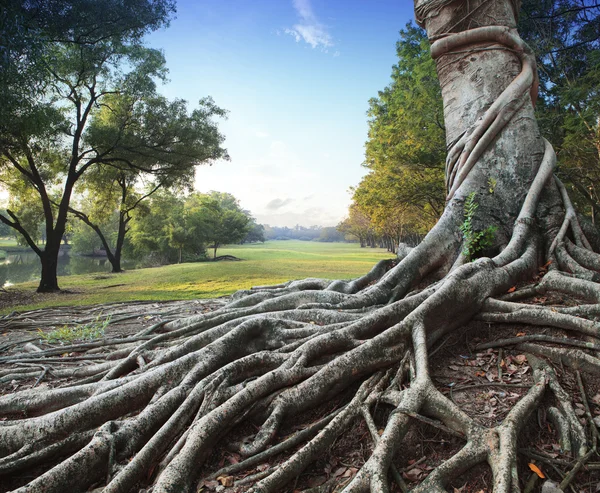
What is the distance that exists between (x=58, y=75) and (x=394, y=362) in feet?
52.2

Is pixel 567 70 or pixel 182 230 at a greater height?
pixel 567 70

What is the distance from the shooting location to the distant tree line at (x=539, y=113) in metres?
11.0

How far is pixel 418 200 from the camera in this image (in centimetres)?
1805

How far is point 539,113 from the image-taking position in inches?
456

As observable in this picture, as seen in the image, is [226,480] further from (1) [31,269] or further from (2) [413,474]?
(1) [31,269]

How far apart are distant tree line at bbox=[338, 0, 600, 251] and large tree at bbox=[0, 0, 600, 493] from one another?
6.63 meters

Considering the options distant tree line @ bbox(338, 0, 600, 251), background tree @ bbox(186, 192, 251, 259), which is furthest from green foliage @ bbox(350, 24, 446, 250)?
background tree @ bbox(186, 192, 251, 259)

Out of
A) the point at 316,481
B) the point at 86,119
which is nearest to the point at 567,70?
the point at 316,481

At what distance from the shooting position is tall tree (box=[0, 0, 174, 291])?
8344 millimetres

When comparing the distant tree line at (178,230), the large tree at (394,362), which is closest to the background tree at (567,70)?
the large tree at (394,362)

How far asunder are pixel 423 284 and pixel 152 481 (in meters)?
3.74

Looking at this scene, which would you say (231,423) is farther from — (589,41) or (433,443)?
(589,41)

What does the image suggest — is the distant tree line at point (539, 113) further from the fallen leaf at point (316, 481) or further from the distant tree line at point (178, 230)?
the distant tree line at point (178, 230)

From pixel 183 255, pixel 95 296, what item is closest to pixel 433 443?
pixel 95 296
